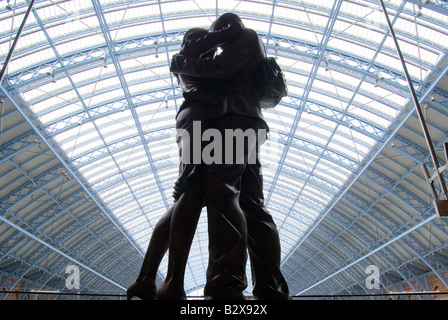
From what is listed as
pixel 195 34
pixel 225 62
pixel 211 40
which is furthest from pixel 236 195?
pixel 195 34

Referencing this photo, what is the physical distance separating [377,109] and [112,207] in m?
24.1

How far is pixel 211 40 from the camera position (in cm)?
393

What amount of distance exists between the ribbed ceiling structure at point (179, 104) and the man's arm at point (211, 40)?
14307 mm

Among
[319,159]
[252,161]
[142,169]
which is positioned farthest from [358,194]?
[252,161]

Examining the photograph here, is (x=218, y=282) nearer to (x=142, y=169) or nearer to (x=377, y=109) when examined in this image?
(x=377, y=109)

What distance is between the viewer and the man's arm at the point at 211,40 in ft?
12.8

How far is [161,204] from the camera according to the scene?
129 ft

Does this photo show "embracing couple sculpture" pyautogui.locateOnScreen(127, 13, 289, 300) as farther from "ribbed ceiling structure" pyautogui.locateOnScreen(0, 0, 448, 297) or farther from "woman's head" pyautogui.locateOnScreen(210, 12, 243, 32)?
"ribbed ceiling structure" pyautogui.locateOnScreen(0, 0, 448, 297)

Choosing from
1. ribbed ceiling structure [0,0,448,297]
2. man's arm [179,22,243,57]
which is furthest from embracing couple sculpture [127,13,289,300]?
ribbed ceiling structure [0,0,448,297]

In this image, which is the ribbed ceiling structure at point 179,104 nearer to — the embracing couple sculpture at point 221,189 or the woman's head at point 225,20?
the woman's head at point 225,20

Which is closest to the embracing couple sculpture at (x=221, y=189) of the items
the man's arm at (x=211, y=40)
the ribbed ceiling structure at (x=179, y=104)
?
the man's arm at (x=211, y=40)

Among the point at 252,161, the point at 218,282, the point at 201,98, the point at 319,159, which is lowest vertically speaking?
the point at 218,282

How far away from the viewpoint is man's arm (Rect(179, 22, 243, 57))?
389 cm
